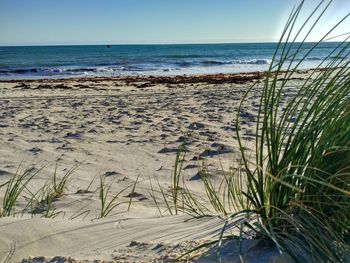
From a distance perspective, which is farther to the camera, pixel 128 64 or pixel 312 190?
pixel 128 64

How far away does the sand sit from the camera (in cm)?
200

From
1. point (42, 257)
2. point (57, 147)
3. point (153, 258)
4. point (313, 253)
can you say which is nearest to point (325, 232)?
point (313, 253)

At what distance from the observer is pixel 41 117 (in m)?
7.74

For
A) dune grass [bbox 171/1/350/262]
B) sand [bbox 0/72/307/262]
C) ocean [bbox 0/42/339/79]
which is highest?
dune grass [bbox 171/1/350/262]

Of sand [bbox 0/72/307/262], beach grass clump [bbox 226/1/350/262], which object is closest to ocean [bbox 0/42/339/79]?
sand [bbox 0/72/307/262]

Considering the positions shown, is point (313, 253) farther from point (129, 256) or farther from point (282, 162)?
point (129, 256)

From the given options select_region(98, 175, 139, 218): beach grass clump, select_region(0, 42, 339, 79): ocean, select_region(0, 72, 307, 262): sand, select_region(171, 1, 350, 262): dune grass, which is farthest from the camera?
select_region(0, 42, 339, 79): ocean

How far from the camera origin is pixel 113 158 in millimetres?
4867

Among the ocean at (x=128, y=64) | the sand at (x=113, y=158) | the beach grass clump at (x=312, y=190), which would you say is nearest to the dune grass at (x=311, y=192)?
the beach grass clump at (x=312, y=190)

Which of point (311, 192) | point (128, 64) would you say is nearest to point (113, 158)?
point (311, 192)

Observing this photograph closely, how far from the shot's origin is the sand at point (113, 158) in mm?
2002

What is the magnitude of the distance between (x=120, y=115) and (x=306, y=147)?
6.17m

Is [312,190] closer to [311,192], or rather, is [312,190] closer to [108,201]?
[311,192]

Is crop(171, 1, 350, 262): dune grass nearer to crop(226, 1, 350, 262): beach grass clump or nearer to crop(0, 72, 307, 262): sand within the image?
crop(226, 1, 350, 262): beach grass clump
